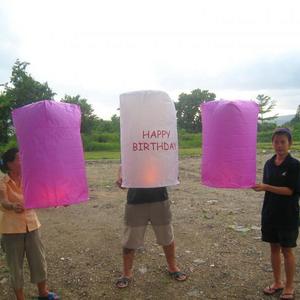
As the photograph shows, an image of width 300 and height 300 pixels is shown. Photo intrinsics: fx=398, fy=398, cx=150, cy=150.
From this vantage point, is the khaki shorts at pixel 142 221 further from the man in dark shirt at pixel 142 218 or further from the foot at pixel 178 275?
Result: the foot at pixel 178 275

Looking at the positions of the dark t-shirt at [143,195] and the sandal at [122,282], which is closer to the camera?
the dark t-shirt at [143,195]

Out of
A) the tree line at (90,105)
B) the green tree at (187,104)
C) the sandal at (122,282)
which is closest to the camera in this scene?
the sandal at (122,282)

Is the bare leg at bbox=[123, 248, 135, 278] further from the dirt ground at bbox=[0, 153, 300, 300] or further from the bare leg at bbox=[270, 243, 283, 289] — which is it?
the bare leg at bbox=[270, 243, 283, 289]

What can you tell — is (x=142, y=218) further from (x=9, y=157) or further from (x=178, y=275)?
(x=9, y=157)

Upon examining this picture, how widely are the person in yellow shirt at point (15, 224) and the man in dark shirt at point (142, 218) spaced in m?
A: 0.93

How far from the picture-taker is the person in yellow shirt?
136 inches

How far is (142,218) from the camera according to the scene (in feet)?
13.4

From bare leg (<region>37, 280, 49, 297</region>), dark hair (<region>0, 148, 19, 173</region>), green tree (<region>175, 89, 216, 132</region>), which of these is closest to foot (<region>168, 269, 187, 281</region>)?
bare leg (<region>37, 280, 49, 297</region>)

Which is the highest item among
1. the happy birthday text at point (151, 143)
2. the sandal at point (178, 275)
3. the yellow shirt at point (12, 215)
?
the happy birthday text at point (151, 143)

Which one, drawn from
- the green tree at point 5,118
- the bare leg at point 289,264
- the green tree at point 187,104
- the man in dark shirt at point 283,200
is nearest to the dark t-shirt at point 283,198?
the man in dark shirt at point 283,200

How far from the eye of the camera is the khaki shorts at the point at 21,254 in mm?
3510

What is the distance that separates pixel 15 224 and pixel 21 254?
297mm

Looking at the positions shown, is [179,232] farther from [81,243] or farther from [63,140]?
[63,140]

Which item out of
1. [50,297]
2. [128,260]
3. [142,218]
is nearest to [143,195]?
[142,218]
